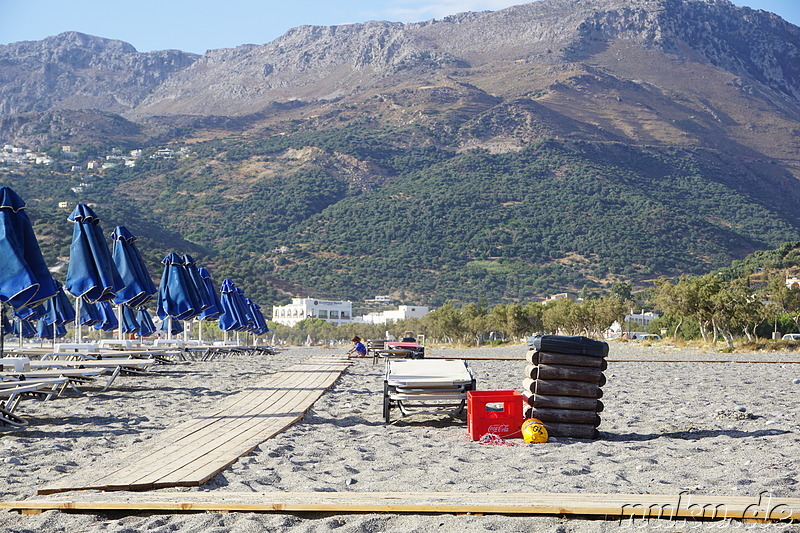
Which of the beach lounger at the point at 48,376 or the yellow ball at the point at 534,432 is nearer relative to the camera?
the yellow ball at the point at 534,432

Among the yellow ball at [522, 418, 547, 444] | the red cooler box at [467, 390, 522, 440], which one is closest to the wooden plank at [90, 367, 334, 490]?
the red cooler box at [467, 390, 522, 440]

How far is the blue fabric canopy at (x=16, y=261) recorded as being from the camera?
9.12 m

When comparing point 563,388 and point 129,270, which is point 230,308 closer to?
point 129,270

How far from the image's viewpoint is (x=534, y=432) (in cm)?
711

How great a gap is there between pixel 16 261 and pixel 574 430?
6.24 metres

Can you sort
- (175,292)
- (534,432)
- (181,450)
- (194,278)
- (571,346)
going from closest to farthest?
(181,450) → (534,432) → (571,346) → (175,292) → (194,278)

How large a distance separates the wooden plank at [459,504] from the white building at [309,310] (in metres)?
84.5

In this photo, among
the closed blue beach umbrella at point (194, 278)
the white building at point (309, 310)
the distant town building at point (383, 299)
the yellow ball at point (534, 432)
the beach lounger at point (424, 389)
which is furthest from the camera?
the distant town building at point (383, 299)

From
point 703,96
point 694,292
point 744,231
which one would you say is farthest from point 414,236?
point 703,96

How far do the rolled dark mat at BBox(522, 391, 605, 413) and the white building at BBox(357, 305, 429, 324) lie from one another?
80959 millimetres

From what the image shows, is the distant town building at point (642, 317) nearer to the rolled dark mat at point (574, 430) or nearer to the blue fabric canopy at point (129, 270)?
the blue fabric canopy at point (129, 270)

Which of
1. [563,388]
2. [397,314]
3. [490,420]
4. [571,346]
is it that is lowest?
[397,314]

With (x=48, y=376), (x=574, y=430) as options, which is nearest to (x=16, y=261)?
(x=48, y=376)

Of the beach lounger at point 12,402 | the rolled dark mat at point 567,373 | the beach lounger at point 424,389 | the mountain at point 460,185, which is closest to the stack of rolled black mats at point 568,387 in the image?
the rolled dark mat at point 567,373
